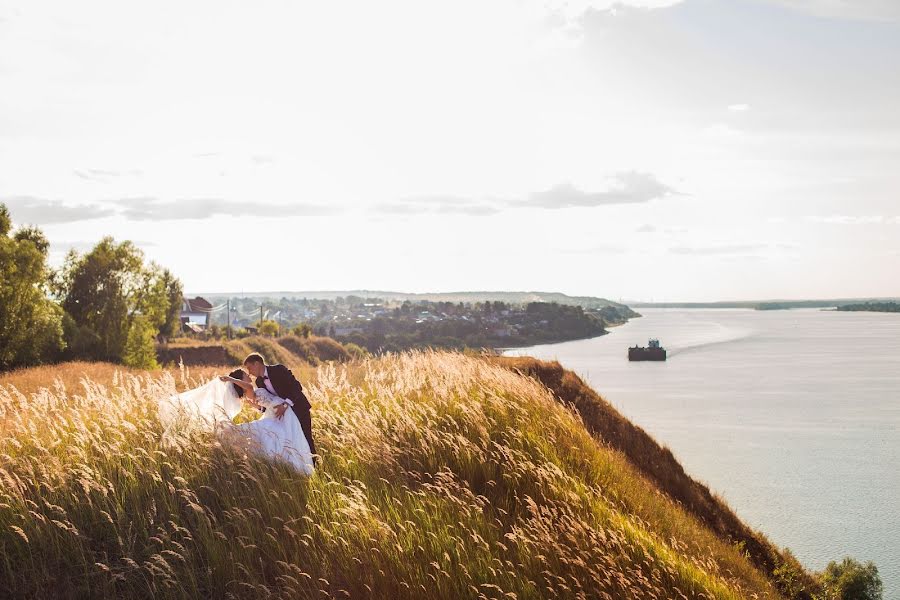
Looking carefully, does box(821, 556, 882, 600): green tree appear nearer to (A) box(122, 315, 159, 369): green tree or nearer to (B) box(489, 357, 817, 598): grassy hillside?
(B) box(489, 357, 817, 598): grassy hillside

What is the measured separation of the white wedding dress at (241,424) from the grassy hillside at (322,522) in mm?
217

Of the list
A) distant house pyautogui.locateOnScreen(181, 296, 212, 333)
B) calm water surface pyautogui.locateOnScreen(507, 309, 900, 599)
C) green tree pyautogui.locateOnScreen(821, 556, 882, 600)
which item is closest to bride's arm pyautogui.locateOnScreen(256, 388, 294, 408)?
calm water surface pyautogui.locateOnScreen(507, 309, 900, 599)

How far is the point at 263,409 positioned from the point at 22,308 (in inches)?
922

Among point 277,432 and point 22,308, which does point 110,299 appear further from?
point 277,432

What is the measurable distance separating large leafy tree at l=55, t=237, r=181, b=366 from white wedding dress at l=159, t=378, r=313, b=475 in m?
29.0

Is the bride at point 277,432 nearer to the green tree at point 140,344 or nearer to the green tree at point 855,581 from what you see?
the green tree at point 140,344

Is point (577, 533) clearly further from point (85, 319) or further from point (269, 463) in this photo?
point (85, 319)

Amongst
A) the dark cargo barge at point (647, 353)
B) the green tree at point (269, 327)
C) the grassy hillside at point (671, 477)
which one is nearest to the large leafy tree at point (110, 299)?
the grassy hillside at point (671, 477)

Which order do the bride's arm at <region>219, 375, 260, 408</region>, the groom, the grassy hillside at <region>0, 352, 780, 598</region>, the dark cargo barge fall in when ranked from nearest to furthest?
the grassy hillside at <region>0, 352, 780, 598</region> → the groom → the bride's arm at <region>219, 375, 260, 408</region> → the dark cargo barge

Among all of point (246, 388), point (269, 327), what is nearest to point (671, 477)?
point (246, 388)

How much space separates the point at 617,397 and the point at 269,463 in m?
83.0

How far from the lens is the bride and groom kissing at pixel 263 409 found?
837 centimetres

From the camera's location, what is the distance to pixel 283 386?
29.6ft

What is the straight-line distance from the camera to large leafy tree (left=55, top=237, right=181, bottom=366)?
3622 centimetres
